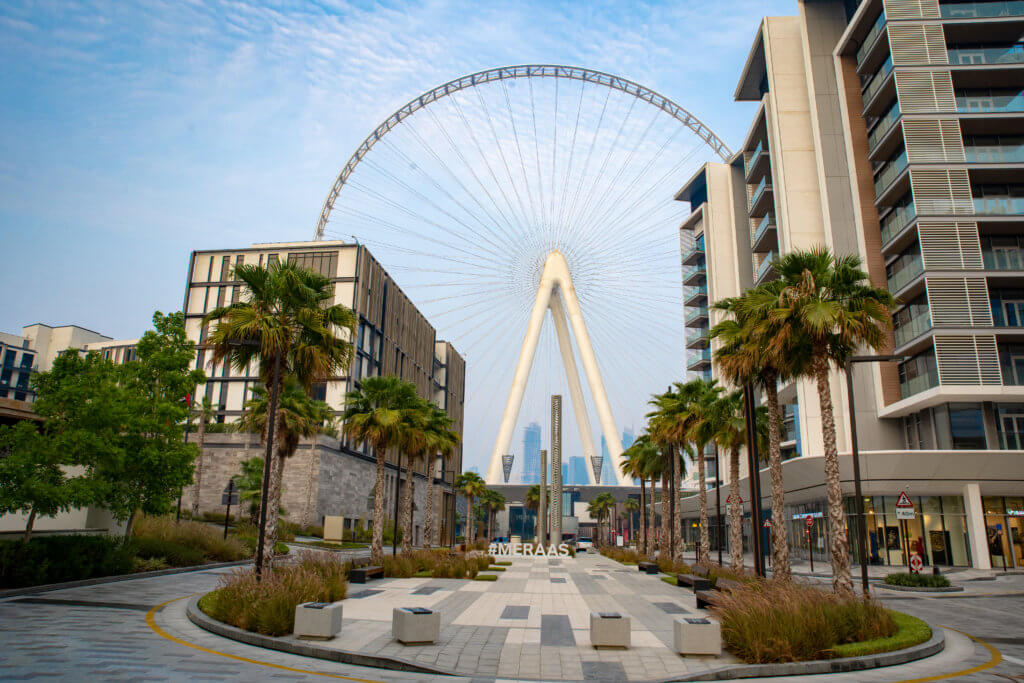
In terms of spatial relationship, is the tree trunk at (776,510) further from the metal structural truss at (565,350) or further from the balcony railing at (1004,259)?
the metal structural truss at (565,350)

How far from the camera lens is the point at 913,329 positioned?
46.5m

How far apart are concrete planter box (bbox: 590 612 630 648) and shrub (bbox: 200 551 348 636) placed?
6181mm

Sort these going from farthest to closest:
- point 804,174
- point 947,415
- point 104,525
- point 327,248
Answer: point 327,248, point 804,174, point 947,415, point 104,525

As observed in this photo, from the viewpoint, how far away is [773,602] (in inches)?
562

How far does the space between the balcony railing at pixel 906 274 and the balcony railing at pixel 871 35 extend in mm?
17204

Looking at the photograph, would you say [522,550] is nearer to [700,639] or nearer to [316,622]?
[316,622]

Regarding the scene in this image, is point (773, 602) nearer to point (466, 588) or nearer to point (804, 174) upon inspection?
point (466, 588)

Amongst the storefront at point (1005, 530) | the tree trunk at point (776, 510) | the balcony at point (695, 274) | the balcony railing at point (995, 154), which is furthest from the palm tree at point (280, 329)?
the balcony at point (695, 274)

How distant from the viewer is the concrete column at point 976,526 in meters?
43.3

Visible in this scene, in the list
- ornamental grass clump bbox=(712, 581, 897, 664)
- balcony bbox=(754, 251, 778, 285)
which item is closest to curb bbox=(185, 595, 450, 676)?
ornamental grass clump bbox=(712, 581, 897, 664)

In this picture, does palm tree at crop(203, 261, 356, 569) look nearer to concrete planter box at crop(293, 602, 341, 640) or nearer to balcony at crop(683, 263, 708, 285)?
concrete planter box at crop(293, 602, 341, 640)

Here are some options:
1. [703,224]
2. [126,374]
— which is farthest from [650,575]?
[703,224]

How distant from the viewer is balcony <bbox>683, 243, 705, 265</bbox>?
9038 centimetres

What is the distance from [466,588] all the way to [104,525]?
1984 centimetres
